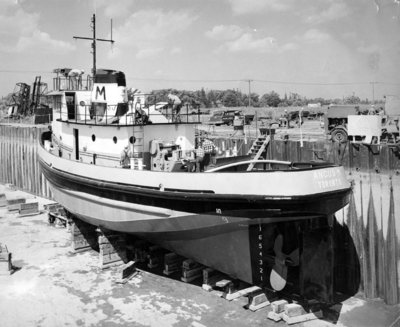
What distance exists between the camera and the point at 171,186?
9164 mm

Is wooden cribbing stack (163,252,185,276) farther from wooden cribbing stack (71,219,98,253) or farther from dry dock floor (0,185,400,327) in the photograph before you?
wooden cribbing stack (71,219,98,253)

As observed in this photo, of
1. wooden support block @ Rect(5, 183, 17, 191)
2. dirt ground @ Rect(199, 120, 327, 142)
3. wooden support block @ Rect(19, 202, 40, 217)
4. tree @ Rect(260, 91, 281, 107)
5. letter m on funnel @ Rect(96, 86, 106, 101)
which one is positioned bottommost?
wooden support block @ Rect(19, 202, 40, 217)

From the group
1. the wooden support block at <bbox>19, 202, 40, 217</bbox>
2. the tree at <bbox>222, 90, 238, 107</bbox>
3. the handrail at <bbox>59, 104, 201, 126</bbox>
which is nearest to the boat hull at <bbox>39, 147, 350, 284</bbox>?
the handrail at <bbox>59, 104, 201, 126</bbox>

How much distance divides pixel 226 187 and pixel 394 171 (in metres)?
3.90

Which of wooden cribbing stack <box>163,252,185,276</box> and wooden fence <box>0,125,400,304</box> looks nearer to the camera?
wooden fence <box>0,125,400,304</box>

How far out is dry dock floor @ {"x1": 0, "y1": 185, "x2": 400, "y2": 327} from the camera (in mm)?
8578

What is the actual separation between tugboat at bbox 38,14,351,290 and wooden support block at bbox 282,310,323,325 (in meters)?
1.01

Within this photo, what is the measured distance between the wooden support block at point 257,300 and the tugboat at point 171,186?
36 cm

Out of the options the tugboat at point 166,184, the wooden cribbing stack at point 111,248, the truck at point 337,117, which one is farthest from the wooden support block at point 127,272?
the truck at point 337,117

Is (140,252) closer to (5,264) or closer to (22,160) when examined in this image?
(5,264)

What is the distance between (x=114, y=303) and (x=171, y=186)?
9.24 feet

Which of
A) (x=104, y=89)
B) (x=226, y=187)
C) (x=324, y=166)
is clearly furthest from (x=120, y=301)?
(x=104, y=89)

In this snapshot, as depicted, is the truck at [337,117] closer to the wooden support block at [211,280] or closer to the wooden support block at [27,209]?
the wooden support block at [211,280]

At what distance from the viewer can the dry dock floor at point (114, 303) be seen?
8.58 metres
